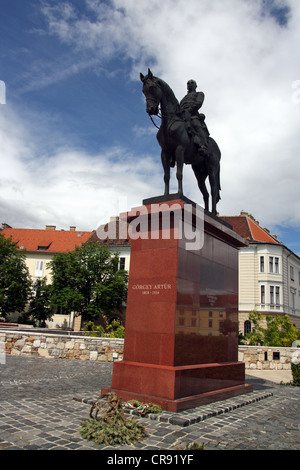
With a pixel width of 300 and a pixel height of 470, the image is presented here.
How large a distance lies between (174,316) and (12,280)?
41502 millimetres

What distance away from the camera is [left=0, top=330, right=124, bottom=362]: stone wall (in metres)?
15.3

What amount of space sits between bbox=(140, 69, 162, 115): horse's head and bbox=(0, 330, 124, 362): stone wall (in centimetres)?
1035

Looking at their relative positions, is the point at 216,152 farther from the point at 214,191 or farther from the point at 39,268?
the point at 39,268

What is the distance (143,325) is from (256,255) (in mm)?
34769

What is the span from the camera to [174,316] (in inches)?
271

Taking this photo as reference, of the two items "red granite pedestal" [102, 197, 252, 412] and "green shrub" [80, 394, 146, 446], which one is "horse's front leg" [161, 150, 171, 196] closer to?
"red granite pedestal" [102, 197, 252, 412]

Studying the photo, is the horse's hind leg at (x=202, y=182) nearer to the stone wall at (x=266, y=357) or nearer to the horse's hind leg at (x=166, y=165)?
the horse's hind leg at (x=166, y=165)

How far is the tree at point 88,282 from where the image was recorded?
3919cm

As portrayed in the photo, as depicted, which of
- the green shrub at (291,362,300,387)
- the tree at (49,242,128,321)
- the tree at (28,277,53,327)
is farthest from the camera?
the tree at (28,277,53,327)

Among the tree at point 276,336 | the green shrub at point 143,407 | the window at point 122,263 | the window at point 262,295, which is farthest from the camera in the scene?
the window at point 122,263

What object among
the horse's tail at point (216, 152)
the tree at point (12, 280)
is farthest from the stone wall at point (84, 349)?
the tree at point (12, 280)

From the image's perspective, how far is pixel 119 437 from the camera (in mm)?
4629

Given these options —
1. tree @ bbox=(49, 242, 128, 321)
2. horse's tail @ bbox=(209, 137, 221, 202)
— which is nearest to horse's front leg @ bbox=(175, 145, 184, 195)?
horse's tail @ bbox=(209, 137, 221, 202)

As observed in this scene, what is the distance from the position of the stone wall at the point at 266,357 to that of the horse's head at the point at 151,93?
1262cm
